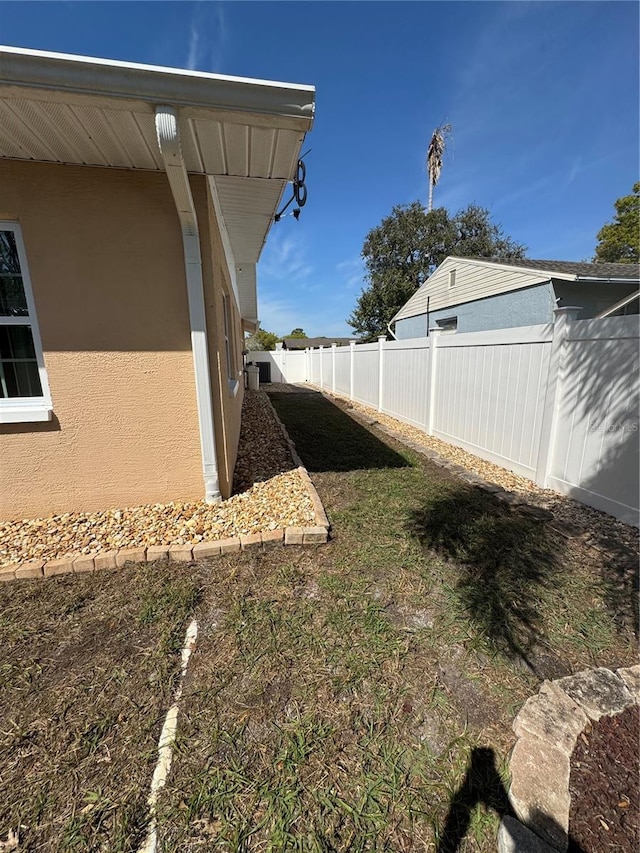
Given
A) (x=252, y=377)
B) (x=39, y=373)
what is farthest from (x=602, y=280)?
(x=252, y=377)

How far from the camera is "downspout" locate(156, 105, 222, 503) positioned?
264 centimetres

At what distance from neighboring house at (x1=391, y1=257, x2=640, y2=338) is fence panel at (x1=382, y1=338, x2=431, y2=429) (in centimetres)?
442

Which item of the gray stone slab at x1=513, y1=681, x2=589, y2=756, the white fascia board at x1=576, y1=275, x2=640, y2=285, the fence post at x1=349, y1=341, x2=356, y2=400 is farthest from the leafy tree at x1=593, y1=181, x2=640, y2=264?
the gray stone slab at x1=513, y1=681, x2=589, y2=756

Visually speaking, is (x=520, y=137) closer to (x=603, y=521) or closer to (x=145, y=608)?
(x=603, y=521)

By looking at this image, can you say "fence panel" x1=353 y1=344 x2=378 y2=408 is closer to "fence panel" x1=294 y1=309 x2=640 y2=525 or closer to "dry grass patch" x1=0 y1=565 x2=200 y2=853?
"fence panel" x1=294 y1=309 x2=640 y2=525

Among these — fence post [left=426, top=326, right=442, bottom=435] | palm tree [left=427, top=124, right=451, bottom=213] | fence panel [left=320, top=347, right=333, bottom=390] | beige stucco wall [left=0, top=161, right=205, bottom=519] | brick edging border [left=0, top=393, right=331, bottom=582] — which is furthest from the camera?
palm tree [left=427, top=124, right=451, bottom=213]

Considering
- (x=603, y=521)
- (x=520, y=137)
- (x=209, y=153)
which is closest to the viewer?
(x=209, y=153)

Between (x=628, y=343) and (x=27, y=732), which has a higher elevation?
(x=628, y=343)

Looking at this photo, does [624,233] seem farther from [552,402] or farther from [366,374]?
[552,402]

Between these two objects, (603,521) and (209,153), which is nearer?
(209,153)

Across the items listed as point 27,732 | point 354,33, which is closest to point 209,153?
point 27,732

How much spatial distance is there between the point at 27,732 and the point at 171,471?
7.60ft

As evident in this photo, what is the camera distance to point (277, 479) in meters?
4.71

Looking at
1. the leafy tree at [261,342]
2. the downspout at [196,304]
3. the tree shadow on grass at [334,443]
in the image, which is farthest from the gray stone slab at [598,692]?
the leafy tree at [261,342]
